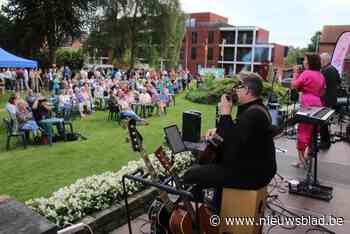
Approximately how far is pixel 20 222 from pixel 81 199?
1195mm

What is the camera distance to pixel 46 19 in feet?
64.6

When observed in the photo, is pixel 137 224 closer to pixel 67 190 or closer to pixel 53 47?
pixel 67 190

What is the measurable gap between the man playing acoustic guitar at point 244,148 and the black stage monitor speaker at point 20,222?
1184 mm

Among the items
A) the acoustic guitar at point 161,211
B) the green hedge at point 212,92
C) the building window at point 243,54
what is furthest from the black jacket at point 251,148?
the building window at point 243,54

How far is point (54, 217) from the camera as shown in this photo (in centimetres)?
281

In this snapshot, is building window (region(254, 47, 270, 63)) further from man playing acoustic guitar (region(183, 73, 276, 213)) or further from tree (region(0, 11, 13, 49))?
man playing acoustic guitar (region(183, 73, 276, 213))

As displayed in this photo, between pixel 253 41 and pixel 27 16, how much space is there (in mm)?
42257

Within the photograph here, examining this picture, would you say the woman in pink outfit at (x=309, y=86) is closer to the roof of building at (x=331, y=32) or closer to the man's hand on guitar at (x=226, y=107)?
the man's hand on guitar at (x=226, y=107)

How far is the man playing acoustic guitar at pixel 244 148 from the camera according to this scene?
2404mm

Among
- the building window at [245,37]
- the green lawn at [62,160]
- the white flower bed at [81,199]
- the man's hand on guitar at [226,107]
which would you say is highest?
the building window at [245,37]

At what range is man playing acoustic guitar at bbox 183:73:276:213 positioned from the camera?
2.40 meters

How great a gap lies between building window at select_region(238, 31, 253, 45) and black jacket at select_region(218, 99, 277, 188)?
55.7m

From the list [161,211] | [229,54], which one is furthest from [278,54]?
[161,211]

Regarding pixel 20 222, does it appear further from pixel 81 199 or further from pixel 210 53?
pixel 210 53
